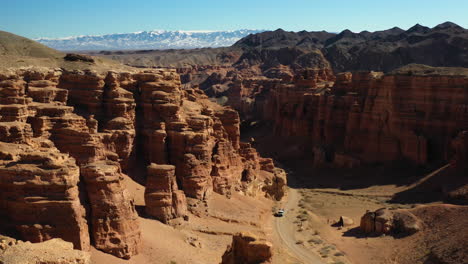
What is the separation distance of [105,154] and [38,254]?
16.8 metres

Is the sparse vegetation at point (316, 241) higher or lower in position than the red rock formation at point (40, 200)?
lower

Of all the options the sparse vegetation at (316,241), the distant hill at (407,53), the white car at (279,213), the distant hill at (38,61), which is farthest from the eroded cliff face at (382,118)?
the distant hill at (407,53)

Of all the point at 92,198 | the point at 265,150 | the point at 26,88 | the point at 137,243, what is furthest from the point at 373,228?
the point at 265,150

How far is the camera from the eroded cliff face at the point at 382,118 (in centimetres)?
5984

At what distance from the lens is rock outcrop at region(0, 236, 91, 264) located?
20.7 metres

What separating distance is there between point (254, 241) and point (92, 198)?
1022cm

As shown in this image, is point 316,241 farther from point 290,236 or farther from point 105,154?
point 105,154

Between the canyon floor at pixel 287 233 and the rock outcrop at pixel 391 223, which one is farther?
the rock outcrop at pixel 391 223

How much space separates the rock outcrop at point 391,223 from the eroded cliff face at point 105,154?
13.5m

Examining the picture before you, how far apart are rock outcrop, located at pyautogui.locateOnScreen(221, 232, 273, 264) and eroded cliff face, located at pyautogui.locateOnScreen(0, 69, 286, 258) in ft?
21.6

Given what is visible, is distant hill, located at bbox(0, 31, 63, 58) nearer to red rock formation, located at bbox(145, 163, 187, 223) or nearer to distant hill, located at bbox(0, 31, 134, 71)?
distant hill, located at bbox(0, 31, 134, 71)

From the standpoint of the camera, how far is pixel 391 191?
5781 centimetres

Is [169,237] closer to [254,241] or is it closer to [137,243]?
[137,243]

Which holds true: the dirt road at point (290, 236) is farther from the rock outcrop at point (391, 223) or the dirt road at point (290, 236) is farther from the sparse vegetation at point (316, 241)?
the rock outcrop at point (391, 223)
